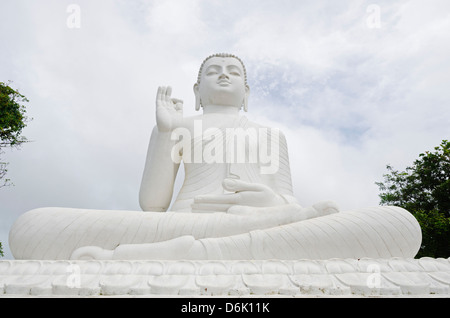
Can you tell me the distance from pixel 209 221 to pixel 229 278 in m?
1.38

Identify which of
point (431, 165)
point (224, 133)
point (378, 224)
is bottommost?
point (378, 224)

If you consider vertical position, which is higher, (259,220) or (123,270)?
(259,220)

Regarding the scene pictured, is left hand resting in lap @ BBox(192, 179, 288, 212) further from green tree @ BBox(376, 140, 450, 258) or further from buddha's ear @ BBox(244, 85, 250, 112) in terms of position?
green tree @ BBox(376, 140, 450, 258)

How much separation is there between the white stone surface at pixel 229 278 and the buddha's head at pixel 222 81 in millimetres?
3420

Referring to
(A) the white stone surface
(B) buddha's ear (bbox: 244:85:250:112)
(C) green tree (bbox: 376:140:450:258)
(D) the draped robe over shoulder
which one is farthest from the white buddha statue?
(C) green tree (bbox: 376:140:450:258)

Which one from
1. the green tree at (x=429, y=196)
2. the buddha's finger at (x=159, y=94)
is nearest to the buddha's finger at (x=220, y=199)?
the buddha's finger at (x=159, y=94)

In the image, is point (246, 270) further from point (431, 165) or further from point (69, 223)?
point (431, 165)

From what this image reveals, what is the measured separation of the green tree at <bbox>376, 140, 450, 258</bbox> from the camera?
9672 mm

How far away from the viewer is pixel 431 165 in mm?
11023

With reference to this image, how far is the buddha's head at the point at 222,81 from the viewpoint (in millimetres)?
5242

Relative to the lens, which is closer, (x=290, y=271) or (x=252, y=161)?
(x=290, y=271)
